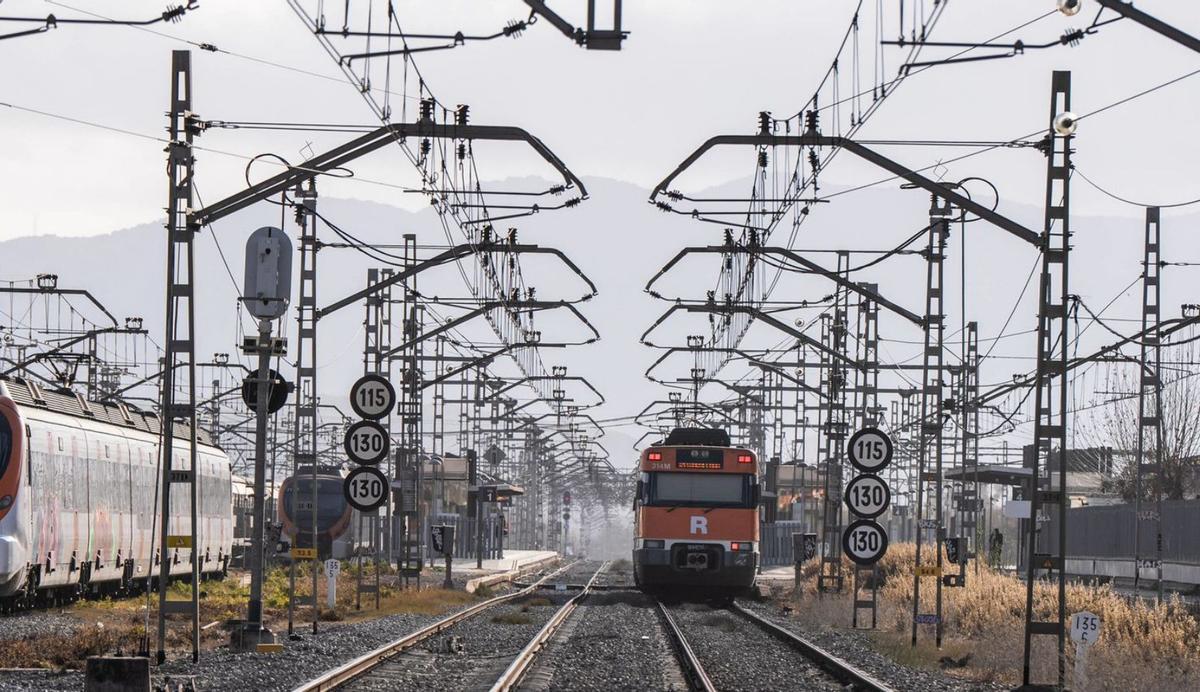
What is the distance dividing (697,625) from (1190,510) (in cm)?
2248

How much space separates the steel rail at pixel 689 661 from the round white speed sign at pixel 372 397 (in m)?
5.43

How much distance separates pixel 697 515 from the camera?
40.2m

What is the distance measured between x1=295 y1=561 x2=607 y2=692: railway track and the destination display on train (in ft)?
18.9

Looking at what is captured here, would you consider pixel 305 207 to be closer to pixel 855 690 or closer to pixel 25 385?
pixel 25 385

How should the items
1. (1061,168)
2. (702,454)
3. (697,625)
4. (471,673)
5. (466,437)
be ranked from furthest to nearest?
(466,437), (702,454), (697,625), (471,673), (1061,168)

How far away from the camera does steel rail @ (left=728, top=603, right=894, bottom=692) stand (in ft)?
64.0

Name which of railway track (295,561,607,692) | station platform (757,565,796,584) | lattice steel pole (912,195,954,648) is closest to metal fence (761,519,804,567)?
station platform (757,565,796,584)

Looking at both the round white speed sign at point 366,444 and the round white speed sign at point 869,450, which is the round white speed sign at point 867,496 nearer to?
the round white speed sign at point 869,450

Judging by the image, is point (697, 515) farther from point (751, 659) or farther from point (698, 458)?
point (751, 659)

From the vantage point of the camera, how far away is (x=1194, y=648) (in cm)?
2361

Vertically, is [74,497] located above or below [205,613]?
above

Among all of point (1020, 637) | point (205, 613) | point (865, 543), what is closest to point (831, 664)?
point (1020, 637)

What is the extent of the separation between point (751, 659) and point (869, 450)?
4027mm

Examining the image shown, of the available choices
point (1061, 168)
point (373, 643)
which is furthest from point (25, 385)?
point (1061, 168)
